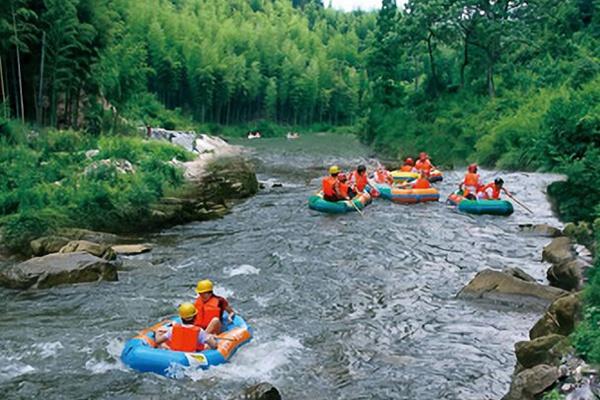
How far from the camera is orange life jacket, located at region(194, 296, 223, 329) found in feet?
25.4

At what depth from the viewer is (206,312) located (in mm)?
7734

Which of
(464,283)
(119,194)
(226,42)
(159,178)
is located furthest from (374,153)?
(226,42)

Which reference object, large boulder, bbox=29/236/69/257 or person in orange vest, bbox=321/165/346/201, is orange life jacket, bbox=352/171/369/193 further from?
large boulder, bbox=29/236/69/257

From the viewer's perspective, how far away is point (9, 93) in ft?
71.6

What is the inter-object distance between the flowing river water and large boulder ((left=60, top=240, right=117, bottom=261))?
20.5 inches

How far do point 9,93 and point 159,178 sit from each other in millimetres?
8743

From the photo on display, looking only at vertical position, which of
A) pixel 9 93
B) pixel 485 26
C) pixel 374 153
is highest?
pixel 485 26

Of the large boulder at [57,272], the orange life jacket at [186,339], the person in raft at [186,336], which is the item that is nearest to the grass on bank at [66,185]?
the large boulder at [57,272]

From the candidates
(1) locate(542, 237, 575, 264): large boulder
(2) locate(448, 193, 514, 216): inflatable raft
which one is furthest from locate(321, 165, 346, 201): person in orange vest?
(1) locate(542, 237, 575, 264): large boulder

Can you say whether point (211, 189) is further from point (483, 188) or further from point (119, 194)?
point (483, 188)

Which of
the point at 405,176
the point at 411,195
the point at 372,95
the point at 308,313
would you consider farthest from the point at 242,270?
the point at 372,95

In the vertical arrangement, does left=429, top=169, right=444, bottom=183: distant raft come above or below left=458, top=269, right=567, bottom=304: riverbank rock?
below

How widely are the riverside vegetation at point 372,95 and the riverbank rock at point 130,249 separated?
168 cm

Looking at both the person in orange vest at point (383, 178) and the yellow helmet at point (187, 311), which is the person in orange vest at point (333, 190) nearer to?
the person in orange vest at point (383, 178)
